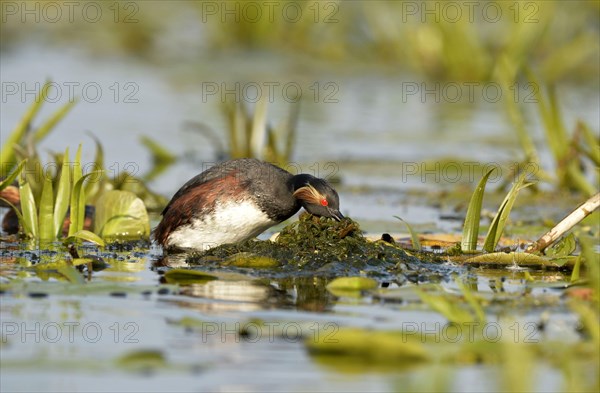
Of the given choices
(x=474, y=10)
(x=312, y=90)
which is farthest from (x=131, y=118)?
(x=474, y=10)

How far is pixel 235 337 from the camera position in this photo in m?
6.11

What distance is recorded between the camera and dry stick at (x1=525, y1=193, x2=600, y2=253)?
7.75 metres

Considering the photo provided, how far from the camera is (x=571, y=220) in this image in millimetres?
7824

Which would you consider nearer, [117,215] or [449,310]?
[449,310]

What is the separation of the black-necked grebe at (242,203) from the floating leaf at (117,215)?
0.71 meters

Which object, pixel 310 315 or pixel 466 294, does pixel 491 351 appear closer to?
pixel 466 294


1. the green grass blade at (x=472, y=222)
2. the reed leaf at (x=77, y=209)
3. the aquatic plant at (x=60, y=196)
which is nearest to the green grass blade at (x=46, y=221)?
the aquatic plant at (x=60, y=196)

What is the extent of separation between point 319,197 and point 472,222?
1.10 meters

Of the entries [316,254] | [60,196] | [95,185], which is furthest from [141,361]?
[95,185]

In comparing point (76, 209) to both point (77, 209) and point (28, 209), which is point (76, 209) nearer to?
Result: point (77, 209)

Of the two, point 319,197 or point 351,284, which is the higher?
point 319,197

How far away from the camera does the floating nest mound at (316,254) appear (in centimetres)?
801

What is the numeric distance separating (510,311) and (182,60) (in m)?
16.5

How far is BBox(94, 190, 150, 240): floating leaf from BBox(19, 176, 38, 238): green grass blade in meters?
0.61
